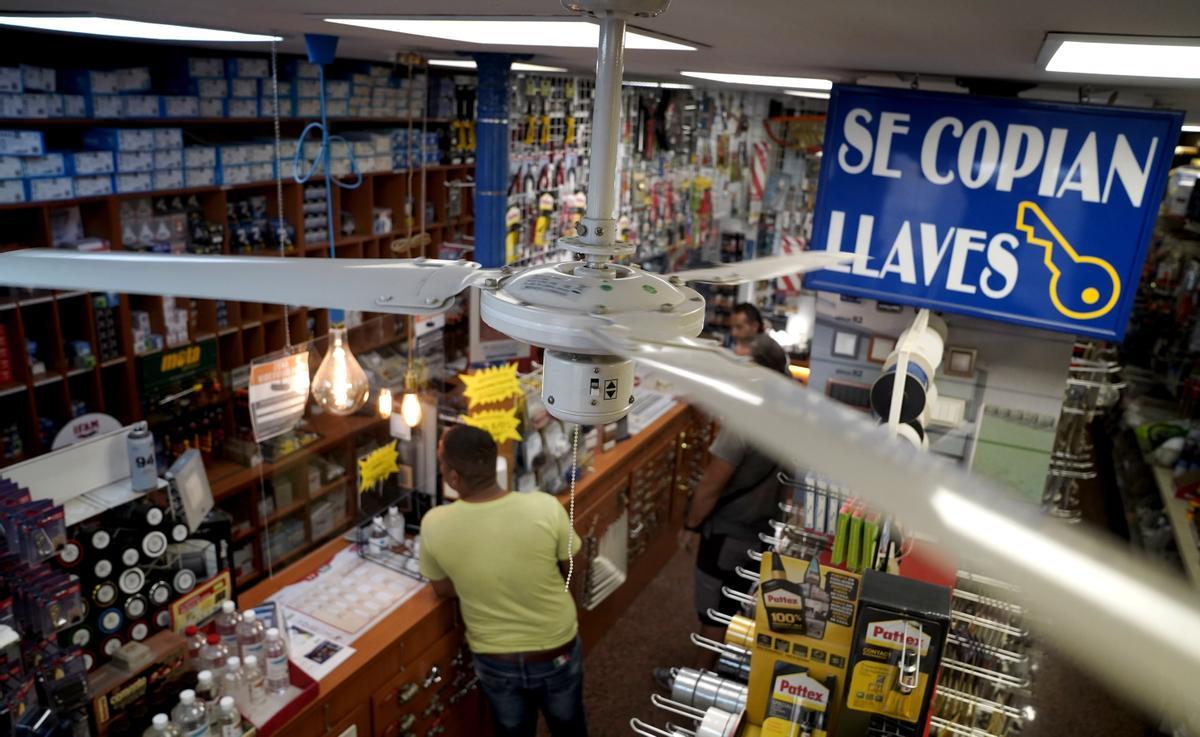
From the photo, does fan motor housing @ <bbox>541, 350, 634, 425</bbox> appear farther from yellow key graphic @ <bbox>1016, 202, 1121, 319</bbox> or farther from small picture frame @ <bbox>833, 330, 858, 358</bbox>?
small picture frame @ <bbox>833, 330, 858, 358</bbox>

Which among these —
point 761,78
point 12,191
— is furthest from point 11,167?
point 761,78

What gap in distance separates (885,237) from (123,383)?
4003 millimetres

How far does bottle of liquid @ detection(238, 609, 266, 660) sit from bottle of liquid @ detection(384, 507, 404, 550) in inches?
35.4

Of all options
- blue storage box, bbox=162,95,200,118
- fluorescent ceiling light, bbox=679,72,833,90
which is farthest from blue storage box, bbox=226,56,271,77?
fluorescent ceiling light, bbox=679,72,833,90

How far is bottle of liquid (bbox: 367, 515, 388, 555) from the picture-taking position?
12.5 ft

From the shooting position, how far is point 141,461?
2.86 metres

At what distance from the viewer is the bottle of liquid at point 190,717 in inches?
100

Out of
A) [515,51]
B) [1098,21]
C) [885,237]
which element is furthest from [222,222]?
[1098,21]

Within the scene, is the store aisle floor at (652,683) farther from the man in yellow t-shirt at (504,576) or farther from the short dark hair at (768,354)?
the short dark hair at (768,354)

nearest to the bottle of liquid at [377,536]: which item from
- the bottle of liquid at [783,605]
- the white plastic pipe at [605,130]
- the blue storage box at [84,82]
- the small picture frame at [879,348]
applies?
the bottle of liquid at [783,605]

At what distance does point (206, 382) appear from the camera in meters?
4.91

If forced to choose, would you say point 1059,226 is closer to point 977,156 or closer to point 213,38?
point 977,156

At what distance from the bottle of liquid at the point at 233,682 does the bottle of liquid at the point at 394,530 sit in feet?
3.47

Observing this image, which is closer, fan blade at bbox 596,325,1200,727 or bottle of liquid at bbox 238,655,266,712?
fan blade at bbox 596,325,1200,727
